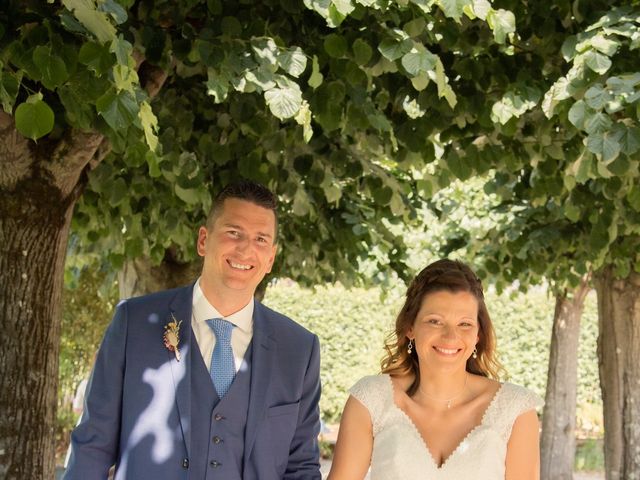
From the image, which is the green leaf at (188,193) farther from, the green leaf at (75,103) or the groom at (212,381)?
the groom at (212,381)

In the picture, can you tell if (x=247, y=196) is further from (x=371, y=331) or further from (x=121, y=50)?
(x=371, y=331)

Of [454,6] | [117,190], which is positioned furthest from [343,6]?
[117,190]

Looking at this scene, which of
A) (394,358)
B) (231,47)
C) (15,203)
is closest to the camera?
(394,358)

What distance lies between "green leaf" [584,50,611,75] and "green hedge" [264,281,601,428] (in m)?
14.1

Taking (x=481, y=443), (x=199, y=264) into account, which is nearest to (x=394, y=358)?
(x=481, y=443)

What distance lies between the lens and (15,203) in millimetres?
5117

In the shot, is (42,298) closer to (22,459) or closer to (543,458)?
(22,459)

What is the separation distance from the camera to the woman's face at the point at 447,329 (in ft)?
13.0

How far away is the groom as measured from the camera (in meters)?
3.59

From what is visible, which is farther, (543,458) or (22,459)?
(543,458)

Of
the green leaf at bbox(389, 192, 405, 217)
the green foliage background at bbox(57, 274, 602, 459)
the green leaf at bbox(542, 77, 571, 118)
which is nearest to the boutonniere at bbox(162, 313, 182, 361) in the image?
the green leaf at bbox(542, 77, 571, 118)

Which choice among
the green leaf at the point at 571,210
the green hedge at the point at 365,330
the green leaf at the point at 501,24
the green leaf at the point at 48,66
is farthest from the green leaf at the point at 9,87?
the green hedge at the point at 365,330

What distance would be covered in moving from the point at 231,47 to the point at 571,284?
20.3 ft

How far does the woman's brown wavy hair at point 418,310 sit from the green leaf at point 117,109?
3.98ft
